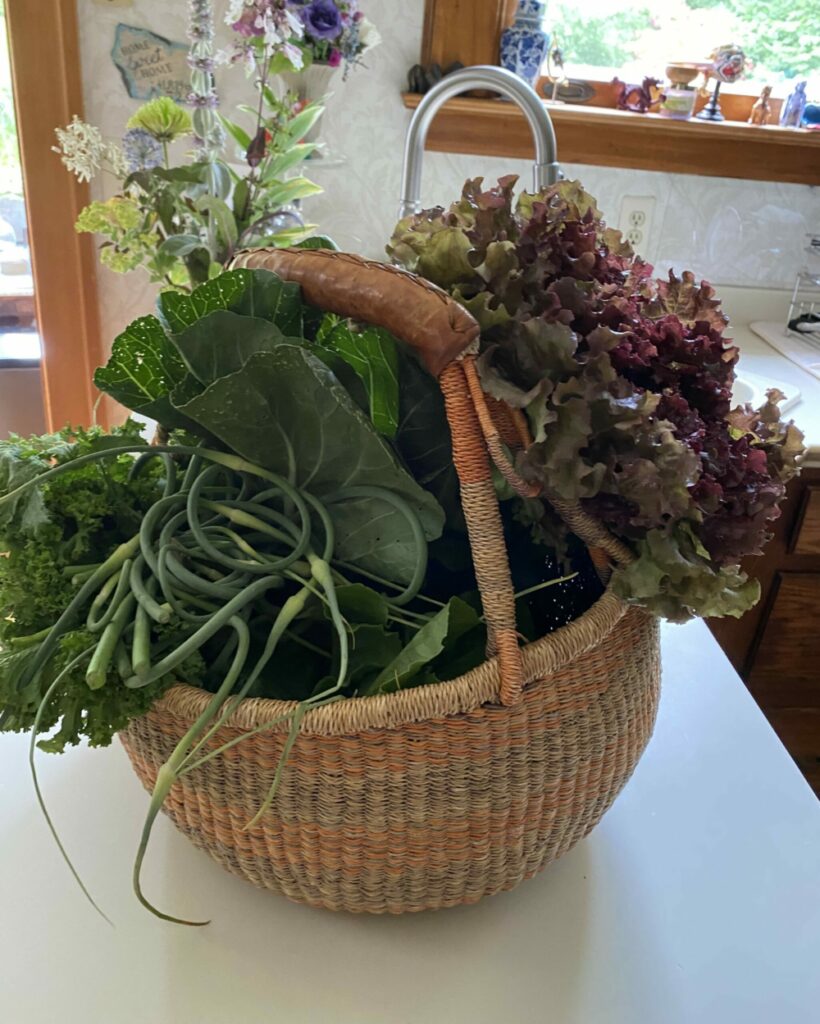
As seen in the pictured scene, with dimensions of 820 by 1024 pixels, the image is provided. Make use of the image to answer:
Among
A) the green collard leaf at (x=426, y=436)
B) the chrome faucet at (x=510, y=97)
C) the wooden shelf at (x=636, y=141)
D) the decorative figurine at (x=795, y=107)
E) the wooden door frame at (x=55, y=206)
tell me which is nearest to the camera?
the green collard leaf at (x=426, y=436)

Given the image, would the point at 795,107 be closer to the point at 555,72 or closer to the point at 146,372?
the point at 555,72

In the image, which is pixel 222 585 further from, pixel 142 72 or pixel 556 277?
pixel 142 72

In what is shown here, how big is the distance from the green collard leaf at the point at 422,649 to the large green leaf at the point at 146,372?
7.8 inches

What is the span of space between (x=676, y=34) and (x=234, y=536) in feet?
5.51

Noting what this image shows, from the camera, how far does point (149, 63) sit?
1.44 meters

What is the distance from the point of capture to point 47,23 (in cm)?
138

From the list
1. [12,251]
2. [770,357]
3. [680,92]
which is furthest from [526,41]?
[12,251]

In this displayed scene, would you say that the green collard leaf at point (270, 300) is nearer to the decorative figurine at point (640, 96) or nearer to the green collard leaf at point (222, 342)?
the green collard leaf at point (222, 342)

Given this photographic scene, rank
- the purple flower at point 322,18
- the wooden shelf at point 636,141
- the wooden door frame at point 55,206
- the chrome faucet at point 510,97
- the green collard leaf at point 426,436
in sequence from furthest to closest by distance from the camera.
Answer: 1. the wooden shelf at point 636,141
2. the wooden door frame at point 55,206
3. the purple flower at point 322,18
4. the chrome faucet at point 510,97
5. the green collard leaf at point 426,436

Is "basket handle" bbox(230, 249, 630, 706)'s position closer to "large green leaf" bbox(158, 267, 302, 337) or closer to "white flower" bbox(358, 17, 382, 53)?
"large green leaf" bbox(158, 267, 302, 337)

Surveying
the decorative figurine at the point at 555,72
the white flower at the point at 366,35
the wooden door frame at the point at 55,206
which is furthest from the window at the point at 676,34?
the wooden door frame at the point at 55,206

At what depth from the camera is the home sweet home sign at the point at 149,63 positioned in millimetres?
1418

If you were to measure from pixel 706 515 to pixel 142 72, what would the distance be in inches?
54.4

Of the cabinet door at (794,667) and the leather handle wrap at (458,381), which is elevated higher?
the leather handle wrap at (458,381)
